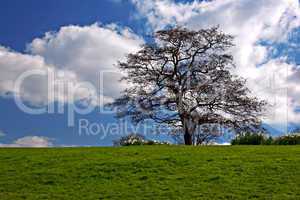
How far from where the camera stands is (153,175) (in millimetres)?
14102

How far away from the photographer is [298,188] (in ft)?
41.8

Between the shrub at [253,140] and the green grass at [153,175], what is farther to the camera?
the shrub at [253,140]

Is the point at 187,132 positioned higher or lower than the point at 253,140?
higher

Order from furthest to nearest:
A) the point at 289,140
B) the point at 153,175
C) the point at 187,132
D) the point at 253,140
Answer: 1. the point at 187,132
2. the point at 253,140
3. the point at 289,140
4. the point at 153,175

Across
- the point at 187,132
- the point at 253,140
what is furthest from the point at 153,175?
the point at 187,132

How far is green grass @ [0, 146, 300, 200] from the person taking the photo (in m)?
12.5

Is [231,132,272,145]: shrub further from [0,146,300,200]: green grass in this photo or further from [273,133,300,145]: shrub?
[0,146,300,200]: green grass

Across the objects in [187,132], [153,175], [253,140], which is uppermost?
[187,132]

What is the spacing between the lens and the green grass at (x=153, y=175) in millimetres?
12547

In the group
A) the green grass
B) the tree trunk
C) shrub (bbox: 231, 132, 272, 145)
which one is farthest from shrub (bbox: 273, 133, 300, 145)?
the tree trunk

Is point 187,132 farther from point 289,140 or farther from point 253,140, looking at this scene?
point 289,140

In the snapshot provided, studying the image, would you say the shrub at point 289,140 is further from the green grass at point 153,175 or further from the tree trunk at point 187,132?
the tree trunk at point 187,132

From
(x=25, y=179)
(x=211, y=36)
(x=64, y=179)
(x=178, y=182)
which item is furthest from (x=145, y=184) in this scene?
(x=211, y=36)

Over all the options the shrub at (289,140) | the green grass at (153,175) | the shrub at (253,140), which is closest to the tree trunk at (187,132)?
the shrub at (253,140)
